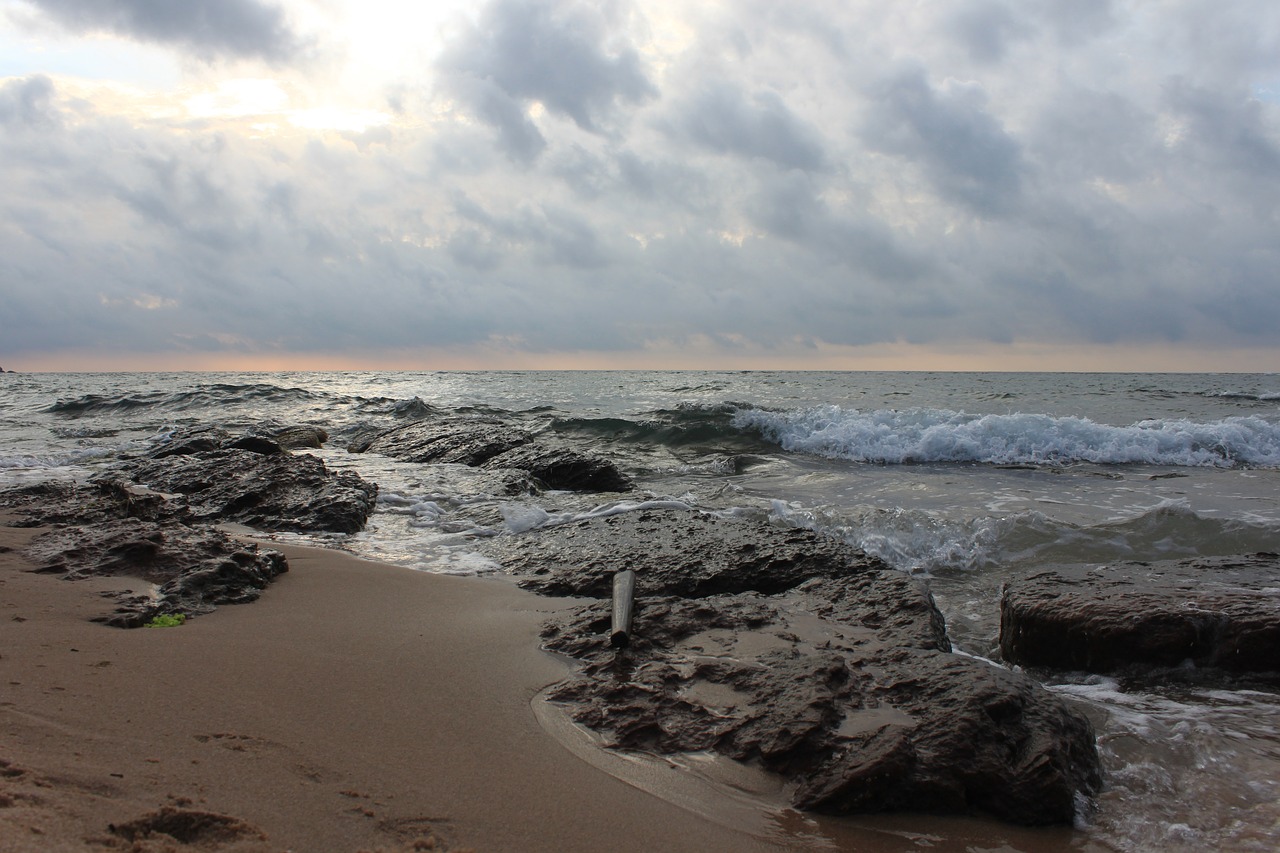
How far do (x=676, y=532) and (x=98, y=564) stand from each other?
363cm

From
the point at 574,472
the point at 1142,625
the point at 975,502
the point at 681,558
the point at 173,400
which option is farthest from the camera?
the point at 173,400

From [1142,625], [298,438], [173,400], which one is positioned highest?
[173,400]

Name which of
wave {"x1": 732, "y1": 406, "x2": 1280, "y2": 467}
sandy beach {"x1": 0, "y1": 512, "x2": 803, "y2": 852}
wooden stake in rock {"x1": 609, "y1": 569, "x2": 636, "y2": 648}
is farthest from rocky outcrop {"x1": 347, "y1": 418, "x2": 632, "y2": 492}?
wave {"x1": 732, "y1": 406, "x2": 1280, "y2": 467}

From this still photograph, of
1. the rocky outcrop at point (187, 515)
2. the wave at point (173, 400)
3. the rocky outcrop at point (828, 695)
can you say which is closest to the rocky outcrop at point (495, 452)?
the rocky outcrop at point (187, 515)

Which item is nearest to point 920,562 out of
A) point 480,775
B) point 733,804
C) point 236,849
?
point 733,804

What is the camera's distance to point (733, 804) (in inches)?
83.5

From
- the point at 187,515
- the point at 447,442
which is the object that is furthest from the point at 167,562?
the point at 447,442

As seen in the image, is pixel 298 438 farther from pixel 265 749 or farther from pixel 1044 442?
pixel 1044 442

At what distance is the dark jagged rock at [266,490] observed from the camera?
6.06m

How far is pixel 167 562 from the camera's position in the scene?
3.93 meters

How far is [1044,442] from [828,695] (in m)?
12.0

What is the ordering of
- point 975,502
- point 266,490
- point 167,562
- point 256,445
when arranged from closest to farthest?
point 167,562
point 266,490
point 975,502
point 256,445

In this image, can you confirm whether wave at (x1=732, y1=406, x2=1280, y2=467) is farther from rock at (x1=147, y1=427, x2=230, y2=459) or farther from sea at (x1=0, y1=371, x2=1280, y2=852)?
rock at (x1=147, y1=427, x2=230, y2=459)

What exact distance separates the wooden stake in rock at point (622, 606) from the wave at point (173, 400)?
70.4 ft
